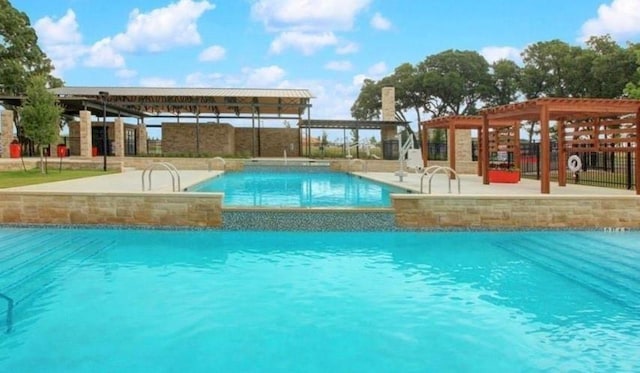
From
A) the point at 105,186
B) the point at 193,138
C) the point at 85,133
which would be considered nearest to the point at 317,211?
the point at 105,186

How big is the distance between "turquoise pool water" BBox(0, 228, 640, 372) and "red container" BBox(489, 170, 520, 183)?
736 centimetres

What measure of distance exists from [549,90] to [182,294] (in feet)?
132

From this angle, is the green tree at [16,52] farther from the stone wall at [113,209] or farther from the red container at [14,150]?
the stone wall at [113,209]

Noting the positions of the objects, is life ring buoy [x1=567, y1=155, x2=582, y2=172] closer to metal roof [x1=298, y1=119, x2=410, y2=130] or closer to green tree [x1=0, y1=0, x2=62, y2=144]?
metal roof [x1=298, y1=119, x2=410, y2=130]

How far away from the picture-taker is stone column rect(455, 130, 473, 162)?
27.0 meters

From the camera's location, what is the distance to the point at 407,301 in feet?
18.8

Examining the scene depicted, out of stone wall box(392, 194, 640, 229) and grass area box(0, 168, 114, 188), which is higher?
Result: grass area box(0, 168, 114, 188)

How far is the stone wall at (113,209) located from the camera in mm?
9883

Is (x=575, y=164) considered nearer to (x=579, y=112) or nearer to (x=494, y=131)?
(x=579, y=112)

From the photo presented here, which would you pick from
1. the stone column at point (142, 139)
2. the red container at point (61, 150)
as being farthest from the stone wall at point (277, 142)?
the red container at point (61, 150)

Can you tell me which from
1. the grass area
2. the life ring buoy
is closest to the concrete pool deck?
the grass area

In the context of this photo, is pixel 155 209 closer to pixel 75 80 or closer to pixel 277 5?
pixel 277 5

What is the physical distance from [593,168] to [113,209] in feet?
60.9

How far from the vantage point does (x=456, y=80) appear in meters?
43.3
